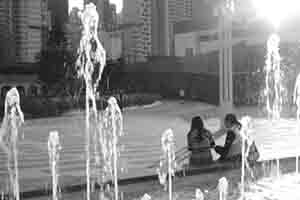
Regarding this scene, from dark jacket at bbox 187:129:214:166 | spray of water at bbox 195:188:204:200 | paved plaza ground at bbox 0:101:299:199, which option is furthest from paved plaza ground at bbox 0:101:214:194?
spray of water at bbox 195:188:204:200

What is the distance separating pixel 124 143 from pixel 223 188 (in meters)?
5.09

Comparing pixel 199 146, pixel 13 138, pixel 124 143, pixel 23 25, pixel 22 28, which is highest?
pixel 23 25

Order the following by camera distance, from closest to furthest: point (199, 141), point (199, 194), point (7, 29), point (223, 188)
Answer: point (199, 194), point (223, 188), point (199, 141), point (7, 29)

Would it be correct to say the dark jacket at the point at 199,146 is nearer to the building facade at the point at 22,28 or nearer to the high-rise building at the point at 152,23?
the high-rise building at the point at 152,23

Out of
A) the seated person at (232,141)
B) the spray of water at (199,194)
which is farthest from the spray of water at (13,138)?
the seated person at (232,141)

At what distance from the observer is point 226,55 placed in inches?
370

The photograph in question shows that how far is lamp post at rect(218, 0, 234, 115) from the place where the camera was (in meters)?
9.07

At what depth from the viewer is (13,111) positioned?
5594mm

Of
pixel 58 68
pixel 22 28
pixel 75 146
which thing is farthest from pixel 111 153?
pixel 22 28

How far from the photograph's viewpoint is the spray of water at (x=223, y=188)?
401 centimetres

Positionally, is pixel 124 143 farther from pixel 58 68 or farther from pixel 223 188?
pixel 58 68

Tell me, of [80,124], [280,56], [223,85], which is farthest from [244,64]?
[223,85]

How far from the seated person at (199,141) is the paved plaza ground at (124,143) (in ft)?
0.95

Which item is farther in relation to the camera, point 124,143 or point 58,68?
point 58,68
